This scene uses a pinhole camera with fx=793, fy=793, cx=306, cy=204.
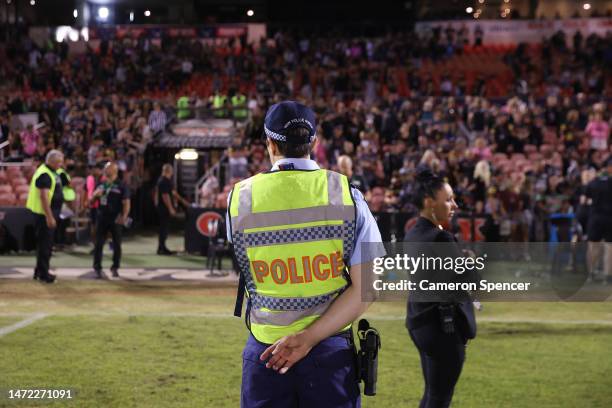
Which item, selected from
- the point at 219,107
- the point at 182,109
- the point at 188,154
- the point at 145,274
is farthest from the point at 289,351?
the point at 182,109

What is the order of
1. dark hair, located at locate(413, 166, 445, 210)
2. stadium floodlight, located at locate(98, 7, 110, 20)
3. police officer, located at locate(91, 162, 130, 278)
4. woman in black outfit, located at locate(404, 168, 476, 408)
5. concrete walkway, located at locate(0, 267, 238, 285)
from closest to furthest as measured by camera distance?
1. woman in black outfit, located at locate(404, 168, 476, 408)
2. dark hair, located at locate(413, 166, 445, 210)
3. police officer, located at locate(91, 162, 130, 278)
4. concrete walkway, located at locate(0, 267, 238, 285)
5. stadium floodlight, located at locate(98, 7, 110, 20)

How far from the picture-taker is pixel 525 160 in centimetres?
2005

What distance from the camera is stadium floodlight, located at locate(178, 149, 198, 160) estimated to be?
82.4 ft

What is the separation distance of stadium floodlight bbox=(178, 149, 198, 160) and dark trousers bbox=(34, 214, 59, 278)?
12.8 meters

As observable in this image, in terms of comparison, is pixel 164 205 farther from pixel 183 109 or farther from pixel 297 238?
pixel 297 238

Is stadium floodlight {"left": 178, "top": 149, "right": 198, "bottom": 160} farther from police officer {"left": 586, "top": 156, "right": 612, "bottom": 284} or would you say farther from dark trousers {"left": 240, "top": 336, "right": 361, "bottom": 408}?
dark trousers {"left": 240, "top": 336, "right": 361, "bottom": 408}

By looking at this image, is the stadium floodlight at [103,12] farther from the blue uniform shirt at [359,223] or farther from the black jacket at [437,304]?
the blue uniform shirt at [359,223]

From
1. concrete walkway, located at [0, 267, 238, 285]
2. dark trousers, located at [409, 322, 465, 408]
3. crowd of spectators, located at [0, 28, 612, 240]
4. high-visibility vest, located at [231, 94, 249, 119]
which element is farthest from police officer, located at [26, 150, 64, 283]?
high-visibility vest, located at [231, 94, 249, 119]

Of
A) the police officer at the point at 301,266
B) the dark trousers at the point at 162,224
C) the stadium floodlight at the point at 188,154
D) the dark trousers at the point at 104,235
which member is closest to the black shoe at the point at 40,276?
the dark trousers at the point at 104,235

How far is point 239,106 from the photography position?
26.0 meters

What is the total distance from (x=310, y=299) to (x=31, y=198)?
1022cm

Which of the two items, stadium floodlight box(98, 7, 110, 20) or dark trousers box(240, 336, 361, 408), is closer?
dark trousers box(240, 336, 361, 408)

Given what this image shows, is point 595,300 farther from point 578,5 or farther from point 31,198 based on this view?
point 578,5

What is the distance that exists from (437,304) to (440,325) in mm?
130
